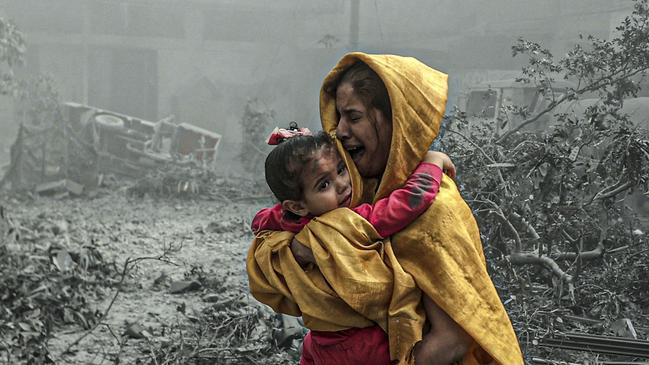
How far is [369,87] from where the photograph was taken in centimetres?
150

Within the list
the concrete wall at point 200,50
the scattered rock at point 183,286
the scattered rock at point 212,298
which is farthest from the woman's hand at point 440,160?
the concrete wall at point 200,50

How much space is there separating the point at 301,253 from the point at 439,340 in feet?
1.20

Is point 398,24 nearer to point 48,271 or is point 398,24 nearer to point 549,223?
point 549,223

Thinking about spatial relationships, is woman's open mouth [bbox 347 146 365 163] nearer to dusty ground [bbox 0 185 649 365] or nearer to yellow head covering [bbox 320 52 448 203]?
yellow head covering [bbox 320 52 448 203]

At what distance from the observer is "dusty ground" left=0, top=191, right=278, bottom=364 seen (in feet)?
15.8

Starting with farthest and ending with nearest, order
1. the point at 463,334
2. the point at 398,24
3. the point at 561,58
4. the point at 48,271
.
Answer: the point at 398,24, the point at 48,271, the point at 561,58, the point at 463,334

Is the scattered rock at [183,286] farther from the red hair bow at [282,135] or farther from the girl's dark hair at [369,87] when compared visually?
the girl's dark hair at [369,87]

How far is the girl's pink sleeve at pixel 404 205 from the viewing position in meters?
1.37

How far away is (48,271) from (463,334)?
190 inches

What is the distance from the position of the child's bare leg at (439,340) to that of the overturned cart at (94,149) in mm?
7291

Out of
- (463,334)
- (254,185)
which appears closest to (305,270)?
(463,334)

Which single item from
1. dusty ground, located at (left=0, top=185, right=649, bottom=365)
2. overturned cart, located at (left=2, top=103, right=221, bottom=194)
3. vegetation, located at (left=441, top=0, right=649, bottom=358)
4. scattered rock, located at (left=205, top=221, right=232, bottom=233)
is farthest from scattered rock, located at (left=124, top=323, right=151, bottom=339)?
overturned cart, located at (left=2, top=103, right=221, bottom=194)

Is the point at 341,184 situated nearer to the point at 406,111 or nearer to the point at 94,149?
the point at 406,111

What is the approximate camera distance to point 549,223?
14.2ft
